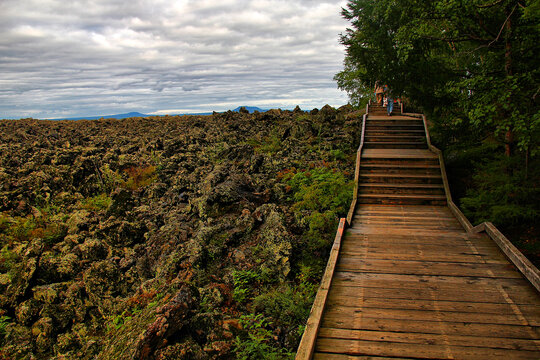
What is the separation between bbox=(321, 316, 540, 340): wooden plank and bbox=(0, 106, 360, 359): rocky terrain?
3.71 feet

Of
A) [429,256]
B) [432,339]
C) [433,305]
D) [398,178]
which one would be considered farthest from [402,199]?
[432,339]

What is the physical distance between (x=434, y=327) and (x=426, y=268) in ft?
4.90

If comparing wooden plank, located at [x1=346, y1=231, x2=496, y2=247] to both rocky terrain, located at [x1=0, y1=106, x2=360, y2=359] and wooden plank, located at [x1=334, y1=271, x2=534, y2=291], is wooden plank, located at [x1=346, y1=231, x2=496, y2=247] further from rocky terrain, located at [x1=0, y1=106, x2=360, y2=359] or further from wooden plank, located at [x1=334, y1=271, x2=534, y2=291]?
wooden plank, located at [x1=334, y1=271, x2=534, y2=291]

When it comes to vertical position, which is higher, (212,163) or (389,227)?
(212,163)

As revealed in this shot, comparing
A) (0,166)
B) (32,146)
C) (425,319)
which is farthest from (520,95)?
(32,146)

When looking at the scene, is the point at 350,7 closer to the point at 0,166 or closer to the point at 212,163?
the point at 212,163

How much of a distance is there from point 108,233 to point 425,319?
9.53 meters

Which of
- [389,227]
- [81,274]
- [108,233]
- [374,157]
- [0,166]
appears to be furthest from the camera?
[0,166]

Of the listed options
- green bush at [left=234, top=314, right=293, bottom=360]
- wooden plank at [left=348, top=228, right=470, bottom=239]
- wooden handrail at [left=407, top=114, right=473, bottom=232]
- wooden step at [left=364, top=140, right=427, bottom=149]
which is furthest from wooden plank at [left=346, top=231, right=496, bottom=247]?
wooden step at [left=364, top=140, right=427, bottom=149]

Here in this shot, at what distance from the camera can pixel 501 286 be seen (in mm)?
4293

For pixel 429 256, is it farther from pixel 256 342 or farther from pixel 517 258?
pixel 256 342

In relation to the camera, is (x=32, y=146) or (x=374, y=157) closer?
(x=374, y=157)

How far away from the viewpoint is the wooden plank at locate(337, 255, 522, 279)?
4672 mm

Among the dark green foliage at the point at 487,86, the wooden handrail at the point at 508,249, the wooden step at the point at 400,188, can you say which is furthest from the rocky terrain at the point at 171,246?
the dark green foliage at the point at 487,86
